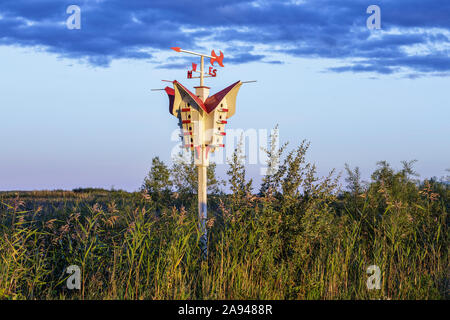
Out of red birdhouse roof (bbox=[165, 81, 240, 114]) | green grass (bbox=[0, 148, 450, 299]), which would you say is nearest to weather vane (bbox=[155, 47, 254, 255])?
red birdhouse roof (bbox=[165, 81, 240, 114])

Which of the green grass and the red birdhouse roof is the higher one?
the red birdhouse roof

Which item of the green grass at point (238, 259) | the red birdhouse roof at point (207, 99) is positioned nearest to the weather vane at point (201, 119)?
the red birdhouse roof at point (207, 99)

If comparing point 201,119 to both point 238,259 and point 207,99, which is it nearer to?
point 207,99

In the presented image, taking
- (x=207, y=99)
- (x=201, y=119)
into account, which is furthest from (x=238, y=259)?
(x=207, y=99)

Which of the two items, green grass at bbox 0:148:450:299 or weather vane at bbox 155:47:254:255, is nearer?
green grass at bbox 0:148:450:299

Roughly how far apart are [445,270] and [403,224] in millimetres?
912

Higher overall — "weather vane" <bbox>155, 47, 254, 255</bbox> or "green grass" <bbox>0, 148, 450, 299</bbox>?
"weather vane" <bbox>155, 47, 254, 255</bbox>

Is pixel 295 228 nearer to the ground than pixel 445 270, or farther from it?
farther from it

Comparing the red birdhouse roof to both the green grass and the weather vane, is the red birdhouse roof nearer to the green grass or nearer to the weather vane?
the weather vane

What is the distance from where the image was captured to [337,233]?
791 cm

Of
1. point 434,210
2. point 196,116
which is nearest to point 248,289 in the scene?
point 196,116
